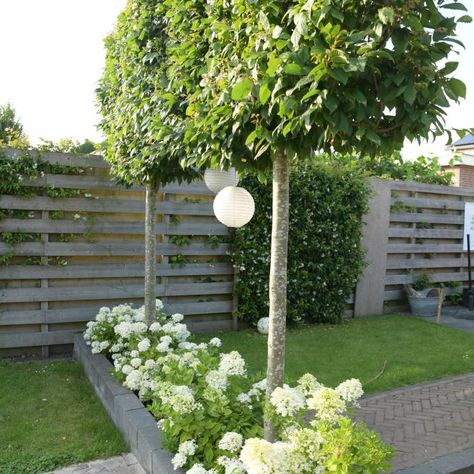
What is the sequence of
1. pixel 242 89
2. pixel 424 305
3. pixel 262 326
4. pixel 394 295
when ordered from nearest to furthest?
pixel 242 89 → pixel 262 326 → pixel 424 305 → pixel 394 295

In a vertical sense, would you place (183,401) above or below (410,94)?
below

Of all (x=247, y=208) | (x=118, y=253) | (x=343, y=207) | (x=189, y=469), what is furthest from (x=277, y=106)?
(x=343, y=207)

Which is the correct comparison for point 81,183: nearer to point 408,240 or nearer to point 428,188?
point 408,240

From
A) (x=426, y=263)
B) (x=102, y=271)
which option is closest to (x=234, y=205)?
(x=102, y=271)

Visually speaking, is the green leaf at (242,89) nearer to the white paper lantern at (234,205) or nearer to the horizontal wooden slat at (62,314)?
the white paper lantern at (234,205)

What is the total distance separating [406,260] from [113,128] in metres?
6.02

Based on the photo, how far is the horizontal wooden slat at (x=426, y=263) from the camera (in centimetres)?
830

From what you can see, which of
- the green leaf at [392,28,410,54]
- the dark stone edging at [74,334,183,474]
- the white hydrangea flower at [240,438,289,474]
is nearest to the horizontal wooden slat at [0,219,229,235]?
the dark stone edging at [74,334,183,474]

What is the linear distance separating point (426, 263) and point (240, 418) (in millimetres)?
7028

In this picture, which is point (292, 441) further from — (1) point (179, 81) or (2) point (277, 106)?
(1) point (179, 81)

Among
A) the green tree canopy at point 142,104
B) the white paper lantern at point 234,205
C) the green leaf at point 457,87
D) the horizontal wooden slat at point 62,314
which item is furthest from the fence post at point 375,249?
the green leaf at point 457,87

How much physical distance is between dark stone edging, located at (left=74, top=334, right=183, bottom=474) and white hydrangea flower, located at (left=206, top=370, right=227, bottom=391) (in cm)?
46

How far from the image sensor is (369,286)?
311 inches

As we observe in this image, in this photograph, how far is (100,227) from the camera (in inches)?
223
